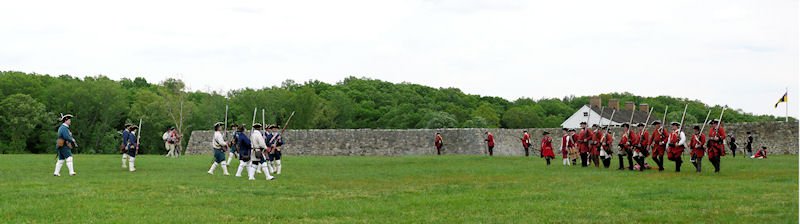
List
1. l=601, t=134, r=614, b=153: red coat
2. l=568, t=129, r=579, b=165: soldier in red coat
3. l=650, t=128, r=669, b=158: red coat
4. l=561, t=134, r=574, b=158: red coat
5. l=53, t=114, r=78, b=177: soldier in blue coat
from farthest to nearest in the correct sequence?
1. l=568, t=129, r=579, b=165: soldier in red coat
2. l=561, t=134, r=574, b=158: red coat
3. l=601, t=134, r=614, b=153: red coat
4. l=650, t=128, r=669, b=158: red coat
5. l=53, t=114, r=78, b=177: soldier in blue coat

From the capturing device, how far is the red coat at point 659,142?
20.4 metres

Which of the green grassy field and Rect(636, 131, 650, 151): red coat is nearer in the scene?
the green grassy field

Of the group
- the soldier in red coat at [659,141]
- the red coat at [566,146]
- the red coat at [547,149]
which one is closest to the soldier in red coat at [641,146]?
the soldier in red coat at [659,141]

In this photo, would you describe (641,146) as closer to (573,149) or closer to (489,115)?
(573,149)

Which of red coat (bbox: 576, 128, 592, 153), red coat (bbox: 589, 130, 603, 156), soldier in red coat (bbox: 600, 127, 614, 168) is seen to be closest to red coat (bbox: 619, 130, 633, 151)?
soldier in red coat (bbox: 600, 127, 614, 168)

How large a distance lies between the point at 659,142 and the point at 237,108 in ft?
250

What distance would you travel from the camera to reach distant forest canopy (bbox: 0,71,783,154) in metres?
73.8

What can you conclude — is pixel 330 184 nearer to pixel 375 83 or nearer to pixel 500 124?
pixel 500 124

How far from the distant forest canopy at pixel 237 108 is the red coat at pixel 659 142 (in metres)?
62.3

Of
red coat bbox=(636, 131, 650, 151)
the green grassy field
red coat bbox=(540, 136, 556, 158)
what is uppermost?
red coat bbox=(636, 131, 650, 151)

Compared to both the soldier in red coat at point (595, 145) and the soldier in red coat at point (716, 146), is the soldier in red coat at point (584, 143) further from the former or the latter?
the soldier in red coat at point (716, 146)

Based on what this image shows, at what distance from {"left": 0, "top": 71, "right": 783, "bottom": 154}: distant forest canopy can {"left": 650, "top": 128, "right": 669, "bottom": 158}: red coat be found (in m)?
62.3

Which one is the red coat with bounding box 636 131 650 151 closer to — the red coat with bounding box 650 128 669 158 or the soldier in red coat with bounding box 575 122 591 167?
the red coat with bounding box 650 128 669 158

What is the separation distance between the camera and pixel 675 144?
19.7 meters
